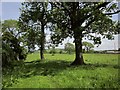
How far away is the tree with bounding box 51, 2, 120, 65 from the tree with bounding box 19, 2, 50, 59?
6.27ft

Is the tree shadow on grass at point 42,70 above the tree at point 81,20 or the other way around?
the other way around

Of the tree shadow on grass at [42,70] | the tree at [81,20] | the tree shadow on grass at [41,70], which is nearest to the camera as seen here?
the tree shadow on grass at [42,70]

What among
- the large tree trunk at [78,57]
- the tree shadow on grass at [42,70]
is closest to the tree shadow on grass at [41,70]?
the tree shadow on grass at [42,70]

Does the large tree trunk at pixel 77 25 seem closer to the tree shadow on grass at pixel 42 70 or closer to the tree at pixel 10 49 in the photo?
the tree shadow on grass at pixel 42 70

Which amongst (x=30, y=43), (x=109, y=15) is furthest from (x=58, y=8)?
(x=30, y=43)

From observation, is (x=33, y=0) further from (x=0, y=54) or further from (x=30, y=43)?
(x=0, y=54)

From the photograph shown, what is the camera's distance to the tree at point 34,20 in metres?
31.1

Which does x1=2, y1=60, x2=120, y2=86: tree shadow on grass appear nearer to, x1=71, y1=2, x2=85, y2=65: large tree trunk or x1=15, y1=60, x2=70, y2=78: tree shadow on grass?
x1=15, y1=60, x2=70, y2=78: tree shadow on grass

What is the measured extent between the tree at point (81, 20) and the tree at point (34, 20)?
191 cm

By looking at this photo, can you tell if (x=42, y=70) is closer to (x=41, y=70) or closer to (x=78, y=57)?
(x=41, y=70)

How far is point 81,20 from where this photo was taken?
28531 millimetres

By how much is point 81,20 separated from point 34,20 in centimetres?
901

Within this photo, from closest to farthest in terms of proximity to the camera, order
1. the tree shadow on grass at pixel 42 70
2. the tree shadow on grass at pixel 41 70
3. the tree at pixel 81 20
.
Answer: the tree shadow on grass at pixel 42 70
the tree shadow on grass at pixel 41 70
the tree at pixel 81 20

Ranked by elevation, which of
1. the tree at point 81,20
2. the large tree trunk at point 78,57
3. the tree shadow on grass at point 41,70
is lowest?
the tree shadow on grass at point 41,70
